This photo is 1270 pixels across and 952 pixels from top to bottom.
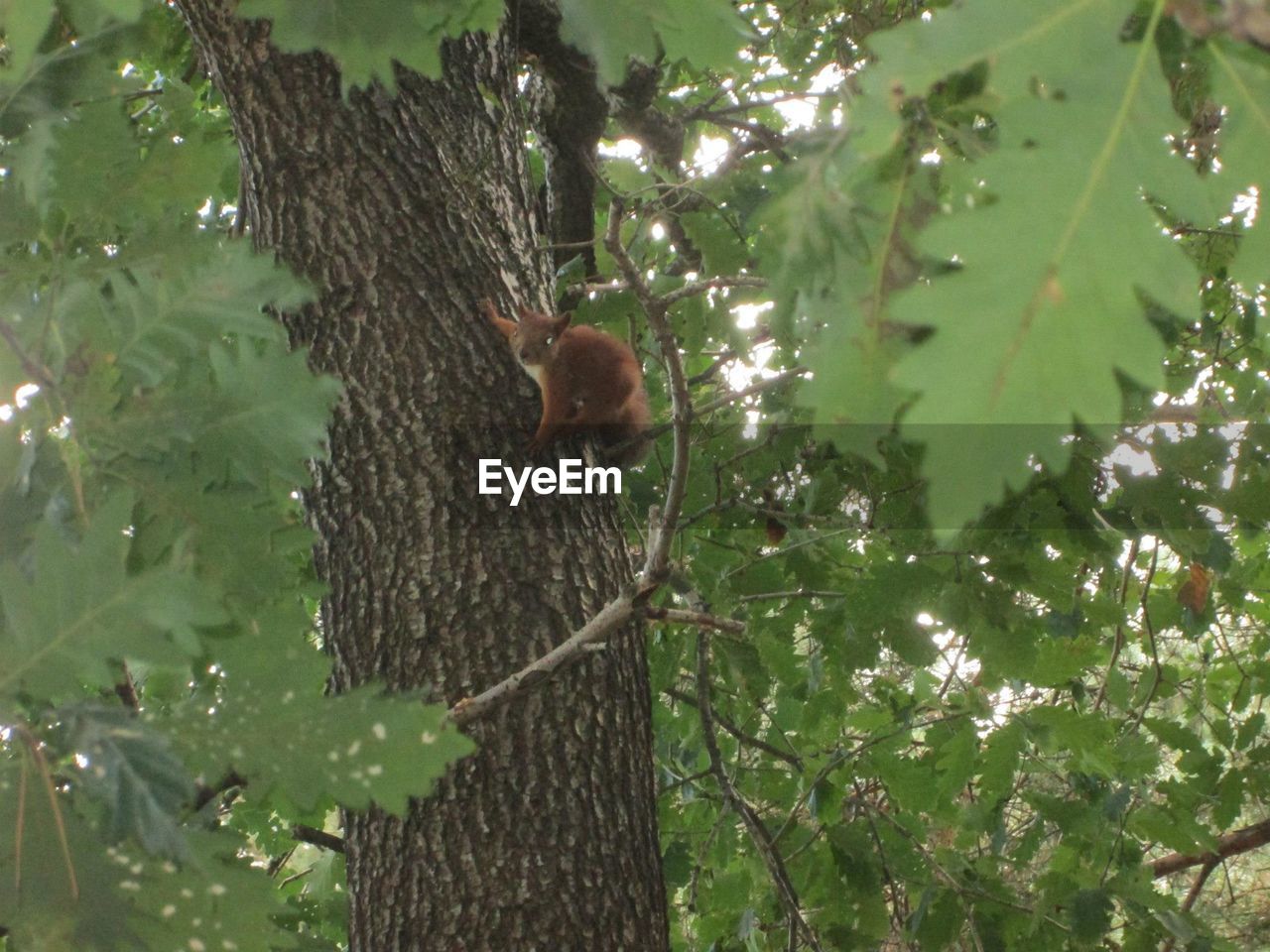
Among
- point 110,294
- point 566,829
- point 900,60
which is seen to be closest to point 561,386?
point 566,829

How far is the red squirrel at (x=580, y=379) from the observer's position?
2555 mm

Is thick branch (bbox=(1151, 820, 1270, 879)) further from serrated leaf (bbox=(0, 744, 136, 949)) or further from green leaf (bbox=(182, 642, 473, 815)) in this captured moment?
serrated leaf (bbox=(0, 744, 136, 949))

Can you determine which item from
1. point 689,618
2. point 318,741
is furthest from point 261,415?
point 689,618

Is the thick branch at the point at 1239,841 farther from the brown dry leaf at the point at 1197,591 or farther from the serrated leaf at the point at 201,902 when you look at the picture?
the serrated leaf at the point at 201,902

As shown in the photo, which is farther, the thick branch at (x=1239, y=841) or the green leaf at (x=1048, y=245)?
the thick branch at (x=1239, y=841)

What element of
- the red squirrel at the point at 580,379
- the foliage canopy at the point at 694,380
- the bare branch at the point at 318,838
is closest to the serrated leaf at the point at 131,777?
the foliage canopy at the point at 694,380

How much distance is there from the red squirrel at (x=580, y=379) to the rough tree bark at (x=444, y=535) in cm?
6

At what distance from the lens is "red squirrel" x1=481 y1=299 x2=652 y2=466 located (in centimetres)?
255

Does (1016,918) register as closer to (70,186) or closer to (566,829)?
(566,829)

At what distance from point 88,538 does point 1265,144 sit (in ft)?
2.66

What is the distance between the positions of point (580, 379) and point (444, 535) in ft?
2.07

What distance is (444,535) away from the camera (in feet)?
7.54

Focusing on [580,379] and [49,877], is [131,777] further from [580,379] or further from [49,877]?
[580,379]

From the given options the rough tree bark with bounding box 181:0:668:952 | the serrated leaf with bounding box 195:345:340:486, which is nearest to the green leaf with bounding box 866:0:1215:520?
the serrated leaf with bounding box 195:345:340:486
